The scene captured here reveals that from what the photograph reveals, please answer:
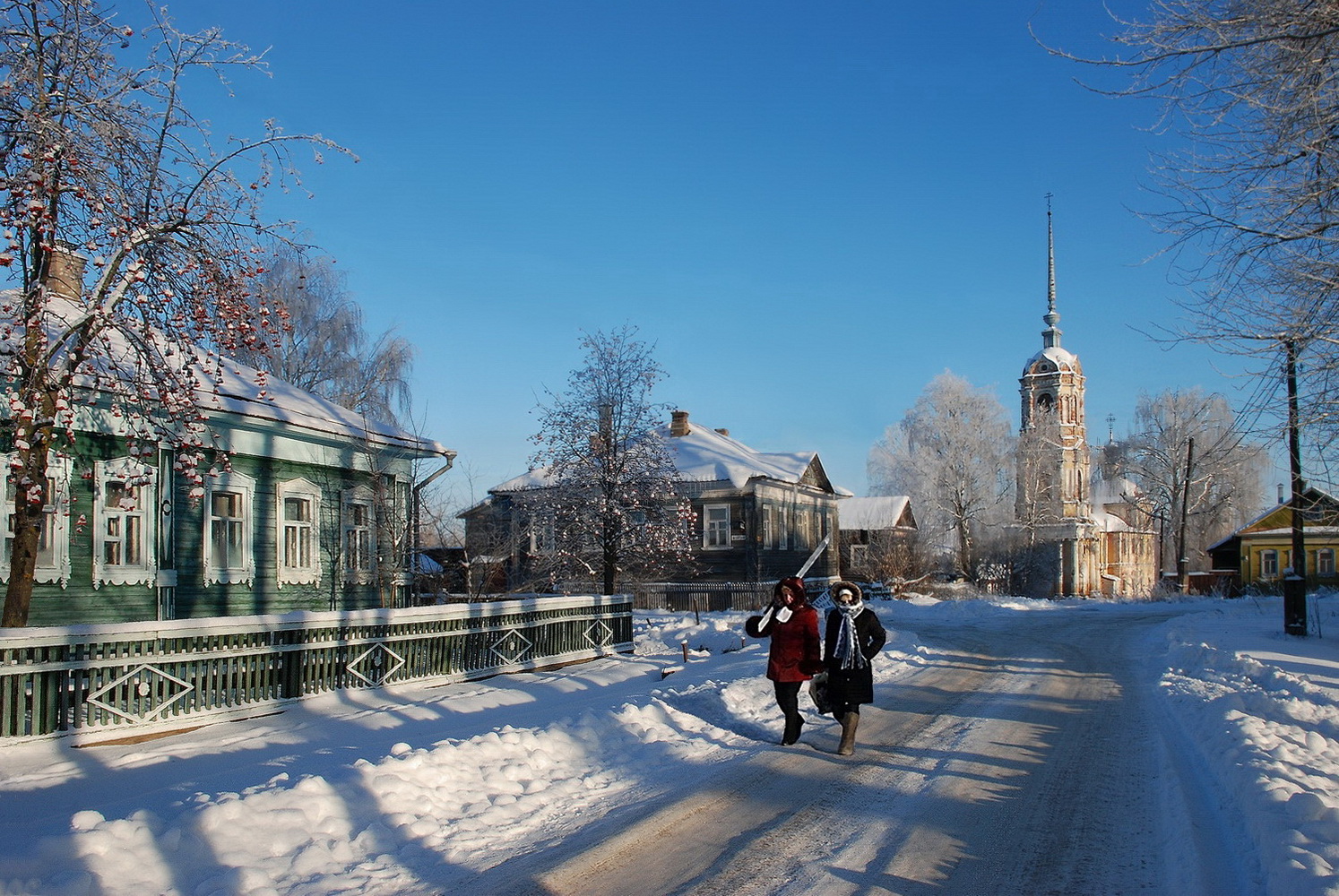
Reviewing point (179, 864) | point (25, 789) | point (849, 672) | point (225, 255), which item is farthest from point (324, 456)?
point (179, 864)

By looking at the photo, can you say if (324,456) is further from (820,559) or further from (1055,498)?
(1055,498)

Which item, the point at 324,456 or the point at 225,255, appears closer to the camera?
the point at 225,255

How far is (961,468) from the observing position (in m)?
57.5

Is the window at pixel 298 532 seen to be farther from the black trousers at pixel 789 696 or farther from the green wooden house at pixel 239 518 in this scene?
the black trousers at pixel 789 696

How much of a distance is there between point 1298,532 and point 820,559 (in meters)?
24.2

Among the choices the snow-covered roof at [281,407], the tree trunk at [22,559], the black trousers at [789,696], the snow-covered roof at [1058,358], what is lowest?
the black trousers at [789,696]

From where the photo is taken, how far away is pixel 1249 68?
833 cm

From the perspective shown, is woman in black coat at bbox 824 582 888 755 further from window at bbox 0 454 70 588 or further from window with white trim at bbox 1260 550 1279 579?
window with white trim at bbox 1260 550 1279 579

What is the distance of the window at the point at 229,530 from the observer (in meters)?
15.8

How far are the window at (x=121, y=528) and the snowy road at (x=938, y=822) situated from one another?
1006 centimetres

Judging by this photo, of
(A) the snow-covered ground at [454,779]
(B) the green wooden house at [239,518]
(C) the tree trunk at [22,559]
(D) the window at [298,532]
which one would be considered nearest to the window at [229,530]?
(B) the green wooden house at [239,518]

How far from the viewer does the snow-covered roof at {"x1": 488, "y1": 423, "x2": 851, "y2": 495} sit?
3825cm

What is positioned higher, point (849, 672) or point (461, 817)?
point (849, 672)

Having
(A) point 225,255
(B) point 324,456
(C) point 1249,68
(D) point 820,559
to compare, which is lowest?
(D) point 820,559
